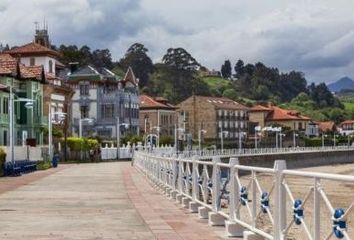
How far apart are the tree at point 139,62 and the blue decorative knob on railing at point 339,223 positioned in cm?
16700

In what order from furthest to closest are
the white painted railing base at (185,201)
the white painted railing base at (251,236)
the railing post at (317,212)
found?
the white painted railing base at (185,201)
the white painted railing base at (251,236)
the railing post at (317,212)

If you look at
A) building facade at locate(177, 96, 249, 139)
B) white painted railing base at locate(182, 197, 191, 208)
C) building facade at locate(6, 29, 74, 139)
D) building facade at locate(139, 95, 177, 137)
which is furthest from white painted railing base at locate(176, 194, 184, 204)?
building facade at locate(177, 96, 249, 139)

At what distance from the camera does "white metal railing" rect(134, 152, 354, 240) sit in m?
6.85

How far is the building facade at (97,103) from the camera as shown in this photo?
337 feet

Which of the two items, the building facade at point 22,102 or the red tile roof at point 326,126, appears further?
the red tile roof at point 326,126

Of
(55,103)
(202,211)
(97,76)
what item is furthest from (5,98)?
(202,211)

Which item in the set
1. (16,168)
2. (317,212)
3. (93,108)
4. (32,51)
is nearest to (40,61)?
(32,51)

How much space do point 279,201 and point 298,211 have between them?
2.30 ft

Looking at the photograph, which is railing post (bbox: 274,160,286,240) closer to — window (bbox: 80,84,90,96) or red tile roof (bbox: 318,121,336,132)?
window (bbox: 80,84,90,96)

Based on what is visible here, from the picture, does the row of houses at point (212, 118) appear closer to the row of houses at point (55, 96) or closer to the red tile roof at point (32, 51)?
the row of houses at point (55, 96)

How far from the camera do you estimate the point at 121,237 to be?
1173 cm

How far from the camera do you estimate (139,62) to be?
577 ft

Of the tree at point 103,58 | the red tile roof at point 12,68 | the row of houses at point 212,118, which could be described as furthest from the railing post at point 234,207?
the tree at point 103,58

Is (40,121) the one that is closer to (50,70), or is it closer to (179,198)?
(50,70)
